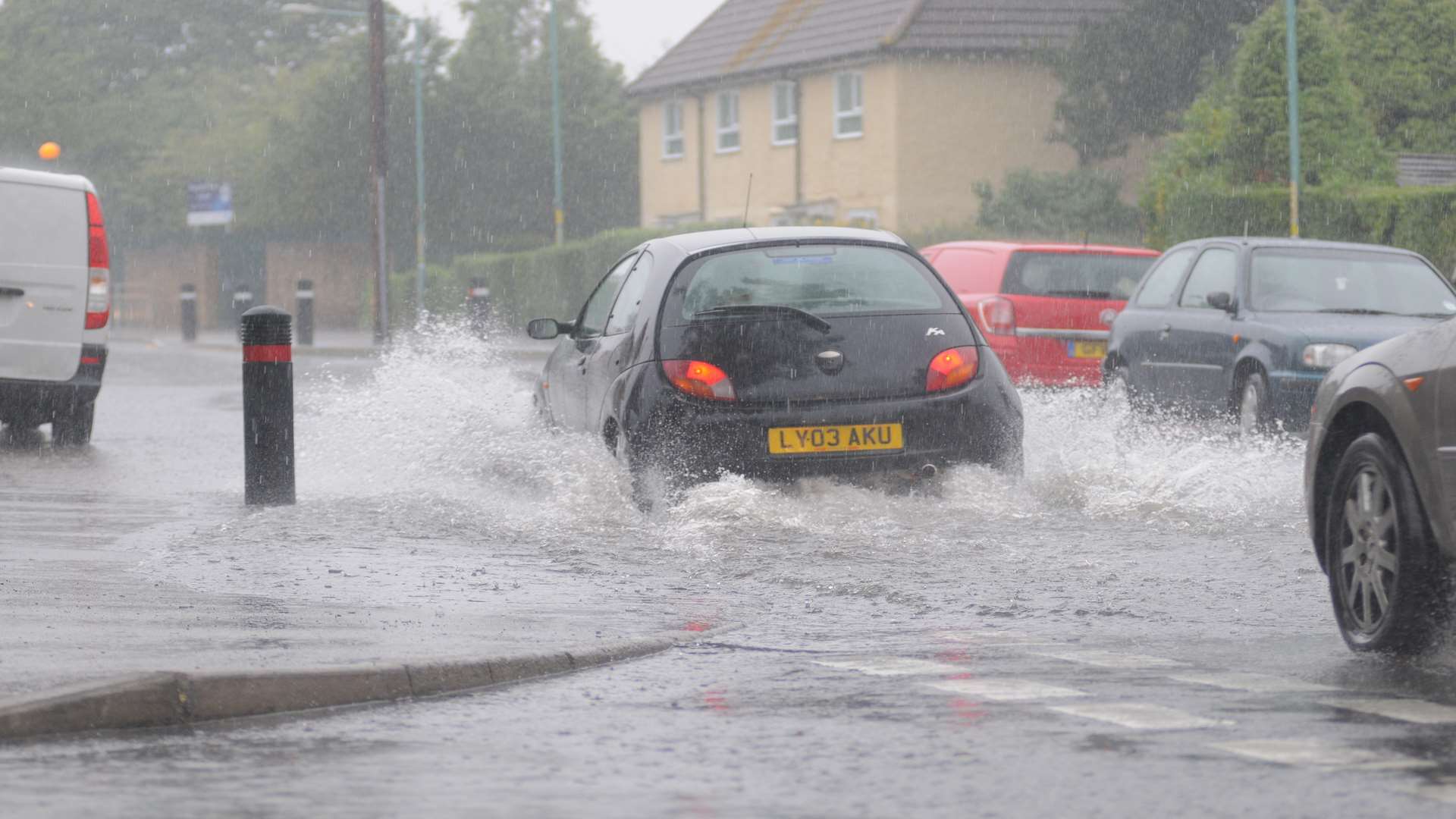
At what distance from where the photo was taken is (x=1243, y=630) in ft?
24.0

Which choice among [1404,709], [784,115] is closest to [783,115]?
[784,115]

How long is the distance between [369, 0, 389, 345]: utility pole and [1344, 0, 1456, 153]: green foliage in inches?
636

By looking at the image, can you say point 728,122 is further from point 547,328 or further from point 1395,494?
point 1395,494

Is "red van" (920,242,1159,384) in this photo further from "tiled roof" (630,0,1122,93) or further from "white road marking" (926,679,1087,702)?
"tiled roof" (630,0,1122,93)

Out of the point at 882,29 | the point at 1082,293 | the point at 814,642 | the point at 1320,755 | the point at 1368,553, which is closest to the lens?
the point at 1320,755

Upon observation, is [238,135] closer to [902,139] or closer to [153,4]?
[153,4]

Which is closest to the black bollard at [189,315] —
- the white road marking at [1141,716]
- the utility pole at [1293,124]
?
the utility pole at [1293,124]

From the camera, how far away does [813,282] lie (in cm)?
1012

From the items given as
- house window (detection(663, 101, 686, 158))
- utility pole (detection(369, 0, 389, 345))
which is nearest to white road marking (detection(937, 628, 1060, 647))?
utility pole (detection(369, 0, 389, 345))

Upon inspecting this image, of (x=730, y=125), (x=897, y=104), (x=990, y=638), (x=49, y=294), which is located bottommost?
(x=990, y=638)

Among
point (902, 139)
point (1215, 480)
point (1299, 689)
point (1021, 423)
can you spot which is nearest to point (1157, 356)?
point (1215, 480)

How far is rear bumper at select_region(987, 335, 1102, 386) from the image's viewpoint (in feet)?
59.2

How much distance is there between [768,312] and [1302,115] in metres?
22.4

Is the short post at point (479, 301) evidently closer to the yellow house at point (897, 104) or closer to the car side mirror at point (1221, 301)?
the yellow house at point (897, 104)
